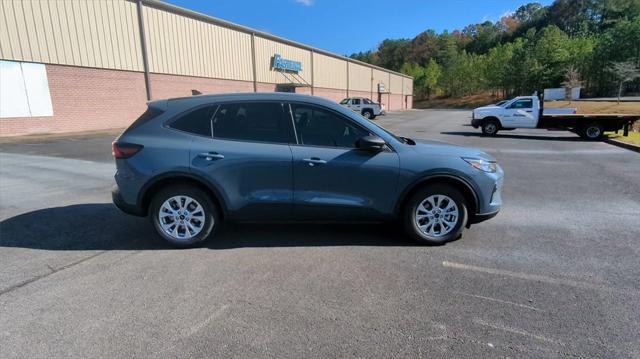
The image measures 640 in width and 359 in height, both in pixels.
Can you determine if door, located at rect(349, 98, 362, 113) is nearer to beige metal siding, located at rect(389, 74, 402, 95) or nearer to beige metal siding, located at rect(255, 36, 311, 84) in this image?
beige metal siding, located at rect(255, 36, 311, 84)

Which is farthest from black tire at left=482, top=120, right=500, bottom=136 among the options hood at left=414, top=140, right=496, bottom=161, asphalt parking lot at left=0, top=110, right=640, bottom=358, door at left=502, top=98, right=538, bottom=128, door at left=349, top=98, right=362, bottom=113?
door at left=349, top=98, right=362, bottom=113

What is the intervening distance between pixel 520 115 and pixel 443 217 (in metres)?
16.3

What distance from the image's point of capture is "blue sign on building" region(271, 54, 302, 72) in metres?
34.7

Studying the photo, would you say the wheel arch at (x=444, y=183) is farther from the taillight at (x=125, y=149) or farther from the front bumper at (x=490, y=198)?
the taillight at (x=125, y=149)

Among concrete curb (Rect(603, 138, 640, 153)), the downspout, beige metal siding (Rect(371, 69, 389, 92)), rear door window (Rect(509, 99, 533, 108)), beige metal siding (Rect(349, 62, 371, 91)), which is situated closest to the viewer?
concrete curb (Rect(603, 138, 640, 153))

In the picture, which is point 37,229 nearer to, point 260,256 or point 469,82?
point 260,256

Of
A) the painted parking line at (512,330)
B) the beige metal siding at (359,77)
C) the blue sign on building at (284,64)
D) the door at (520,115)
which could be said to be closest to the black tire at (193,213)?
the painted parking line at (512,330)

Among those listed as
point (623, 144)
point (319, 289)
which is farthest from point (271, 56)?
point (319, 289)

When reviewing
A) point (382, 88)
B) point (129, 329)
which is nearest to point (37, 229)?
point (129, 329)

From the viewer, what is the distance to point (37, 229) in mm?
4844

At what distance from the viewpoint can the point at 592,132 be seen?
16766 mm

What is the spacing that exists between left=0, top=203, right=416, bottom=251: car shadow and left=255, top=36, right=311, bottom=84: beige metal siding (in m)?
29.5

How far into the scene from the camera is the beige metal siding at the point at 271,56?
3306cm

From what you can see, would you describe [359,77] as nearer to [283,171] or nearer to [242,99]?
[242,99]
